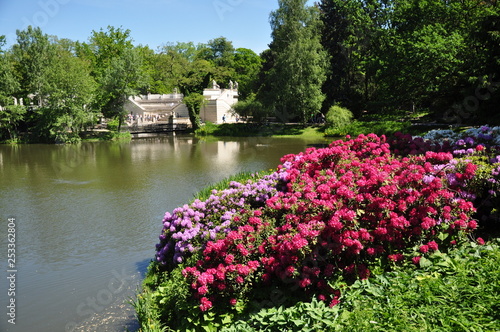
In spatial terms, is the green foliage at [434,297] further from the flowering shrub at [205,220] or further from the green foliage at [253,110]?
the green foliage at [253,110]

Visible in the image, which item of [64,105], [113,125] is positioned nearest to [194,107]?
[113,125]

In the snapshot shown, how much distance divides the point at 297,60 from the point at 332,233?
118ft

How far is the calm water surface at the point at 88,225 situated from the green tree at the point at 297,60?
14.4 m

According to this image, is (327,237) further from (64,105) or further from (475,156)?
(64,105)

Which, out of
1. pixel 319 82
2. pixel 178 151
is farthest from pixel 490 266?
pixel 319 82

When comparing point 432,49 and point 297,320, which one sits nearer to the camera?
point 297,320

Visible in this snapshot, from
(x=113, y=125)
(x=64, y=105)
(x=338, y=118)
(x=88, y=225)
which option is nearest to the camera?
(x=88, y=225)

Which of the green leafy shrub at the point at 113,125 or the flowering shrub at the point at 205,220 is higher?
the green leafy shrub at the point at 113,125

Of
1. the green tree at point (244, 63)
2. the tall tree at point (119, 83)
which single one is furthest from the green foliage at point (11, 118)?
the green tree at point (244, 63)

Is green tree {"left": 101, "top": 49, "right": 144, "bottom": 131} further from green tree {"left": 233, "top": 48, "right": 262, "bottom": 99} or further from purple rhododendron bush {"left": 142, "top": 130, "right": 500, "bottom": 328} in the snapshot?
purple rhododendron bush {"left": 142, "top": 130, "right": 500, "bottom": 328}

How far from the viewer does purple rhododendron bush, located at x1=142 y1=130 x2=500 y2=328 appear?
19.1 ft

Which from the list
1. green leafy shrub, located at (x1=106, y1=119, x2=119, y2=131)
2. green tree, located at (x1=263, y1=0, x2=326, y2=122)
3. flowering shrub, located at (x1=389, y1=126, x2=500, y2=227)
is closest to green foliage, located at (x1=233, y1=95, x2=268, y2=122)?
green tree, located at (x1=263, y1=0, x2=326, y2=122)

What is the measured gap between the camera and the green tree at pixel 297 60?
40062 mm

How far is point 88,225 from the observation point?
13.1 m
